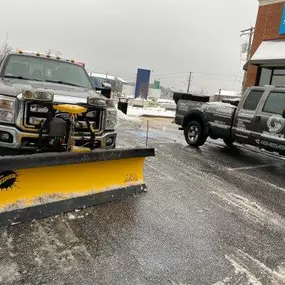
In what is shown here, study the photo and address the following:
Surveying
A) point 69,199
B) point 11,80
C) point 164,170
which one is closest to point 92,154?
point 69,199

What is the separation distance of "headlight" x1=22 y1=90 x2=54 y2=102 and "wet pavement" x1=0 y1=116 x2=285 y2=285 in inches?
58.9

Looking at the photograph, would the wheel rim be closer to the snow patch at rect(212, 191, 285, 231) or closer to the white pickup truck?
the white pickup truck

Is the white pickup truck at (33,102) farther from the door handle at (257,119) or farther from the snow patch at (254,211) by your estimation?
the door handle at (257,119)

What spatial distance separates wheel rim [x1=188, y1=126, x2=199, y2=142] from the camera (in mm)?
10433

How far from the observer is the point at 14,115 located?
4.54 m

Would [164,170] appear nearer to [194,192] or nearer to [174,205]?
[194,192]

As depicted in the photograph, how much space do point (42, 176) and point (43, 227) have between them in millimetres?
589

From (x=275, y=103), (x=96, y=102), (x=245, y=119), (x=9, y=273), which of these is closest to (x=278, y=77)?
(x=245, y=119)

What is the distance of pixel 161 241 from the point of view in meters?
3.88

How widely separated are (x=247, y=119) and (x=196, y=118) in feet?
6.38

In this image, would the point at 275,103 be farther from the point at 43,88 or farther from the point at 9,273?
the point at 9,273

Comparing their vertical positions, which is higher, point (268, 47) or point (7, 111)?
point (268, 47)

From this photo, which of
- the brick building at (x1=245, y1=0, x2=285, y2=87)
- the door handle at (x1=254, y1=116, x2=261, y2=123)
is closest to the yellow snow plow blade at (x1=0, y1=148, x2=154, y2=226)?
the door handle at (x1=254, y1=116, x2=261, y2=123)

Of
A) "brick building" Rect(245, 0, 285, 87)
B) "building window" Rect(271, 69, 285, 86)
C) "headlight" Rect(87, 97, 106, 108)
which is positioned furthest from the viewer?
"building window" Rect(271, 69, 285, 86)
